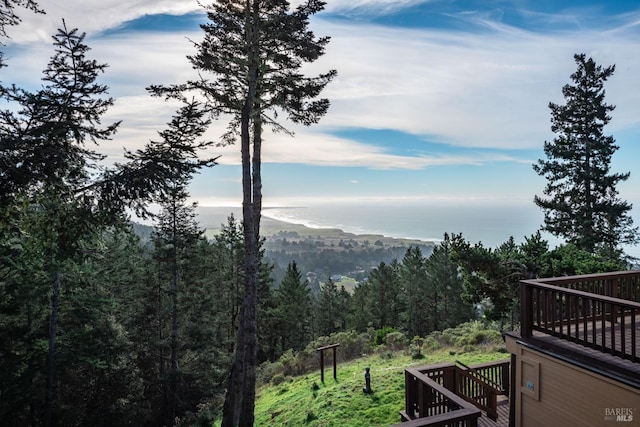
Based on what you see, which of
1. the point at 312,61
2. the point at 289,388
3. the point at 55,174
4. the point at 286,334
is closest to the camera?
the point at 55,174

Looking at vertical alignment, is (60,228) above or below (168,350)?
above

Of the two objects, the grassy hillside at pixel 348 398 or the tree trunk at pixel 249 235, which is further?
the tree trunk at pixel 249 235

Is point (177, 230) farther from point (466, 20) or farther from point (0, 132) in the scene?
point (466, 20)

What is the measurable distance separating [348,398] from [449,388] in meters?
3.47

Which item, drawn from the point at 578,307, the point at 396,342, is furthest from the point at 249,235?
the point at 396,342

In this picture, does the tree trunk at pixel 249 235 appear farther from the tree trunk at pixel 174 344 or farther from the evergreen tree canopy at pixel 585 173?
the evergreen tree canopy at pixel 585 173

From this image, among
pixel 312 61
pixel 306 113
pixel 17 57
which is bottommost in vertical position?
pixel 17 57

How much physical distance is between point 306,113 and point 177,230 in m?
12.4

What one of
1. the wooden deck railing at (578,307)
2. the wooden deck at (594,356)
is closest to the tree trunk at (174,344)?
the wooden deck railing at (578,307)

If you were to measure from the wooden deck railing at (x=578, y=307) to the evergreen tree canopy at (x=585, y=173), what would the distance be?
12.2 meters

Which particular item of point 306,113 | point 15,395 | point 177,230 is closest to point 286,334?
point 177,230

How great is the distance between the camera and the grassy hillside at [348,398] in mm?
9078

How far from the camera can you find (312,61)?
10320 millimetres

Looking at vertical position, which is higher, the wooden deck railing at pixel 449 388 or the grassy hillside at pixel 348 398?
the wooden deck railing at pixel 449 388
